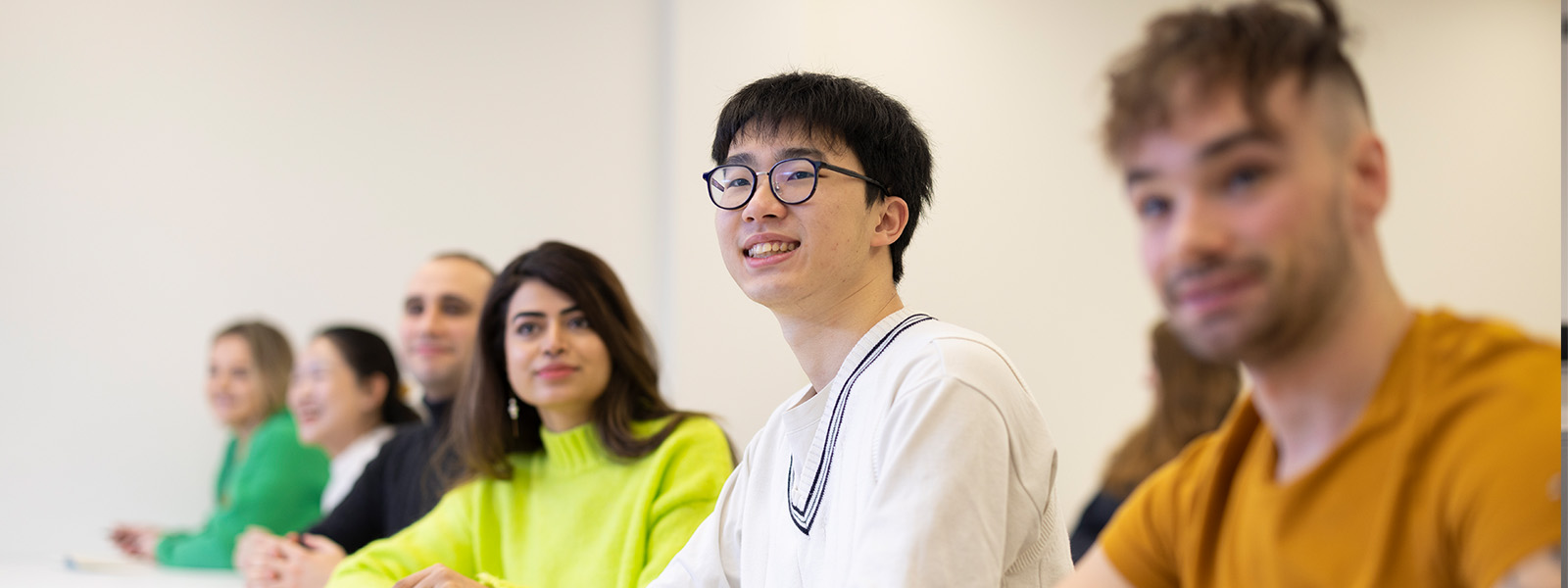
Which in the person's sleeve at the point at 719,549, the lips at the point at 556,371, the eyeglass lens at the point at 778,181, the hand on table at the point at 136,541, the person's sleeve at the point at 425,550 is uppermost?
the eyeglass lens at the point at 778,181

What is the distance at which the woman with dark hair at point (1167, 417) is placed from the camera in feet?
8.19

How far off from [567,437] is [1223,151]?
1792mm

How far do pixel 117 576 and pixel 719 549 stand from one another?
2.45 meters

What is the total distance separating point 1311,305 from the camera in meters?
0.71

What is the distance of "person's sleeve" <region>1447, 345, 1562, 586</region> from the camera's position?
61 cm

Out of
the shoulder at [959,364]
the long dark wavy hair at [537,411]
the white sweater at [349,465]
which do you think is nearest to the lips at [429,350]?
the white sweater at [349,465]

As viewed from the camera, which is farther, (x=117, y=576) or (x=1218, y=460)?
(x=117, y=576)

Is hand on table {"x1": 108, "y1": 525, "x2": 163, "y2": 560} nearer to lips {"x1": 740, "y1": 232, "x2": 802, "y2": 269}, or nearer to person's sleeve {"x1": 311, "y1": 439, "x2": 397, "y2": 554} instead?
person's sleeve {"x1": 311, "y1": 439, "x2": 397, "y2": 554}

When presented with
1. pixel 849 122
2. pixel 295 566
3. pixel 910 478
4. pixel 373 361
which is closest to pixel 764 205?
pixel 849 122

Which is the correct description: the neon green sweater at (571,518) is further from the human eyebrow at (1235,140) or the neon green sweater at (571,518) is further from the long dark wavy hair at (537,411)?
the human eyebrow at (1235,140)

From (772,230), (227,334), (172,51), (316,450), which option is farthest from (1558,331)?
(172,51)

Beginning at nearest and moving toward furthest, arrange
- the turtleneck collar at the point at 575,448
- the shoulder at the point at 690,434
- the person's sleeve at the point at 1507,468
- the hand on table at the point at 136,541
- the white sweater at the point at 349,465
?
the person's sleeve at the point at 1507,468 < the shoulder at the point at 690,434 < the turtleneck collar at the point at 575,448 < the white sweater at the point at 349,465 < the hand on table at the point at 136,541

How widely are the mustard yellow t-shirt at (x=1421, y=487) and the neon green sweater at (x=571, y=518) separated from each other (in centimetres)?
140

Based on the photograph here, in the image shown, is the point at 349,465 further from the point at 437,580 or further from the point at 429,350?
the point at 437,580
